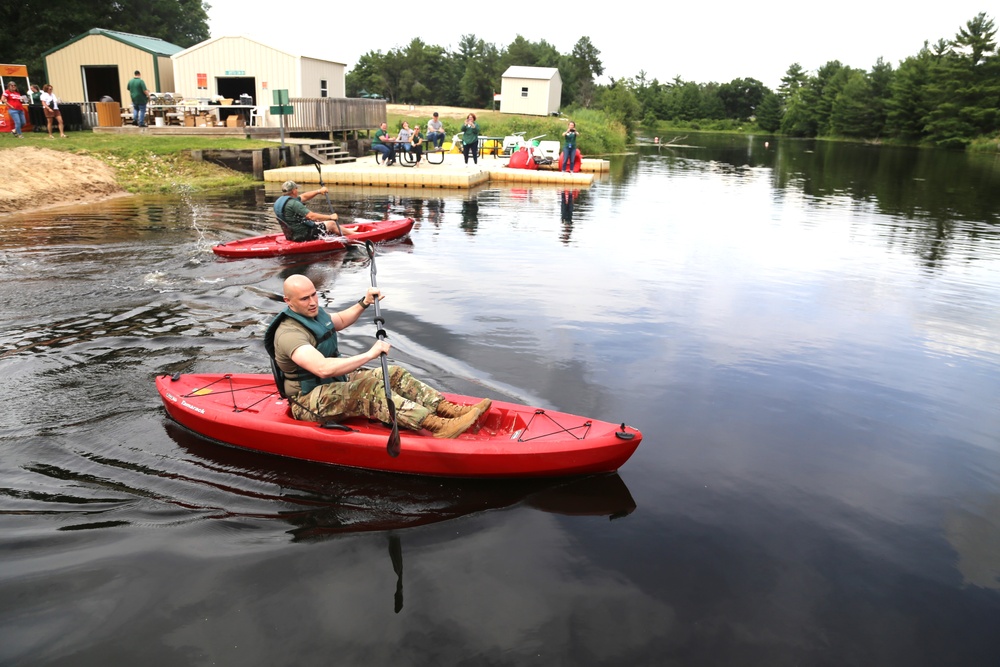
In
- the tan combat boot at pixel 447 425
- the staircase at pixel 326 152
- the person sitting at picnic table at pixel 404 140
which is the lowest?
the tan combat boot at pixel 447 425

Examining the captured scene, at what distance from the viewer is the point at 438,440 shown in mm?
5293

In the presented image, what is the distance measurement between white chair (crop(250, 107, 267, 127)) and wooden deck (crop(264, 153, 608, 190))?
12.2ft

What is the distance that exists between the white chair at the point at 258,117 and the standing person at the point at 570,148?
446 inches

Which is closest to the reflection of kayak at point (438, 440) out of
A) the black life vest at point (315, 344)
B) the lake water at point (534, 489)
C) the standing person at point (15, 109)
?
the lake water at point (534, 489)

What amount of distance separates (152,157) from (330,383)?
1910cm

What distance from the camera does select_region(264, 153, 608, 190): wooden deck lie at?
872 inches

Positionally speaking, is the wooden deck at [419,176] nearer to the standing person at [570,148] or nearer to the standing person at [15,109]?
the standing person at [570,148]

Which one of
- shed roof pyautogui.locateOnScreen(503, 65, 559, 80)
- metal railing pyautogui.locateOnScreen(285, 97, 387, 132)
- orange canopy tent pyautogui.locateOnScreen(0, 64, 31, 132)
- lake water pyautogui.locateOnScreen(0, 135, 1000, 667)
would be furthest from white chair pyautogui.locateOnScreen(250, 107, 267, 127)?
shed roof pyautogui.locateOnScreen(503, 65, 559, 80)

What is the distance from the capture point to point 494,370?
305 inches

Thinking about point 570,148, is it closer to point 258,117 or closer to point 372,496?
point 258,117

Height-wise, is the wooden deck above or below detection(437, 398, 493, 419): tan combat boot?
above

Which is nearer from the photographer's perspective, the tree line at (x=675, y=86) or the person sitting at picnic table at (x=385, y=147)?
the person sitting at picnic table at (x=385, y=147)

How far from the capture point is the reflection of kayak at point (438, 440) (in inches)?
207

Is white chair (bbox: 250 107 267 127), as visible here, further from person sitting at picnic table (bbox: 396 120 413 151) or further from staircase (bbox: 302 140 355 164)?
person sitting at picnic table (bbox: 396 120 413 151)
